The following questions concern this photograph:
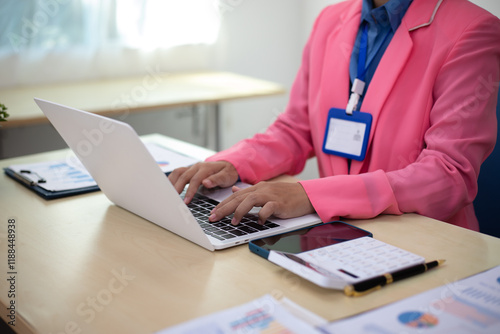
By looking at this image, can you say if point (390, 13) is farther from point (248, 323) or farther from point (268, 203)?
point (248, 323)

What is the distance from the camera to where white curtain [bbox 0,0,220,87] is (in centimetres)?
273

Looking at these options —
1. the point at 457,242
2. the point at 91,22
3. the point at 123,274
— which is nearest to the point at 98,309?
the point at 123,274

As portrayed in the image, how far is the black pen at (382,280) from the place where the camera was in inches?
32.3

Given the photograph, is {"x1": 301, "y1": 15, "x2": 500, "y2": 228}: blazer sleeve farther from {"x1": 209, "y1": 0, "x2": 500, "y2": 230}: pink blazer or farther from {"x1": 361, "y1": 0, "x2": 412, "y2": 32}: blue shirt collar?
{"x1": 361, "y1": 0, "x2": 412, "y2": 32}: blue shirt collar

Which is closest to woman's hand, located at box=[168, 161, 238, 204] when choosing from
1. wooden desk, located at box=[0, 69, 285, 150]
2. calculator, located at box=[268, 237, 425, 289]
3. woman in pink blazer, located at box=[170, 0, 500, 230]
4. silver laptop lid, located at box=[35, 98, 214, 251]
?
woman in pink blazer, located at box=[170, 0, 500, 230]

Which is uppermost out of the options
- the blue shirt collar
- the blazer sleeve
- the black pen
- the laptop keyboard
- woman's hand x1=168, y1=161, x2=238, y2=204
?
the blue shirt collar

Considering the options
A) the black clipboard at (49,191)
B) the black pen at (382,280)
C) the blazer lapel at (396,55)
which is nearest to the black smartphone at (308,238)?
the black pen at (382,280)

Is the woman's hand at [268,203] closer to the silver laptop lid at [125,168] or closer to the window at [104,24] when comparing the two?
the silver laptop lid at [125,168]

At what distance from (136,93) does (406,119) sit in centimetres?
162

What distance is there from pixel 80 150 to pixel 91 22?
1924 mm

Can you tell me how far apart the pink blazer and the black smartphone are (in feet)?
0.22

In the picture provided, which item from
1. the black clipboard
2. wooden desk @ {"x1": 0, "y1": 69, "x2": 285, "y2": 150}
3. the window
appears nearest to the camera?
the black clipboard

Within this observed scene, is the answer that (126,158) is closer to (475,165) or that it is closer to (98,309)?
(98,309)

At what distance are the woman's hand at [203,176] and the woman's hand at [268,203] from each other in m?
0.15
